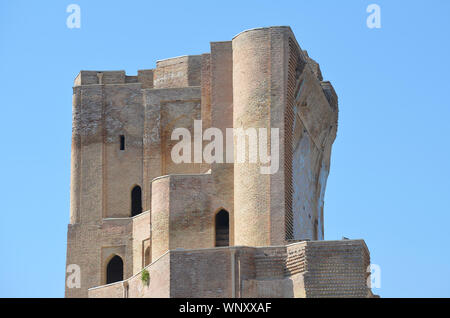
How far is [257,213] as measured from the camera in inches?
1172

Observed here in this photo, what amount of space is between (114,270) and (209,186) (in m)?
5.24

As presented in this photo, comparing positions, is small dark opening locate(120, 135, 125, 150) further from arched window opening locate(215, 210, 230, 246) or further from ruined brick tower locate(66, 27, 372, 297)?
arched window opening locate(215, 210, 230, 246)

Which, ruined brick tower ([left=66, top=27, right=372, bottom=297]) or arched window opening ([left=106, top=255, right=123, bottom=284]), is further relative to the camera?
arched window opening ([left=106, top=255, right=123, bottom=284])

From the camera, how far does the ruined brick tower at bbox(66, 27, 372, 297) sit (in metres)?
27.4

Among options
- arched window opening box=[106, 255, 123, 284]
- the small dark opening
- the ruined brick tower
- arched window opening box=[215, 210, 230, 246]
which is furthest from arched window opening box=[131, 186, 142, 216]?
arched window opening box=[215, 210, 230, 246]

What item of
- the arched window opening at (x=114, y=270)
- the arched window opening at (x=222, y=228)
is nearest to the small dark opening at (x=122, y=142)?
the arched window opening at (x=114, y=270)

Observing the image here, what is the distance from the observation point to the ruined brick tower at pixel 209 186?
27.4 m

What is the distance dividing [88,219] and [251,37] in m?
7.83

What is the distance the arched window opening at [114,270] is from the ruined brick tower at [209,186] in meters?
0.04

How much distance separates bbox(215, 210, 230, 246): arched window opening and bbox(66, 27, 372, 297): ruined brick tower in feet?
0.08

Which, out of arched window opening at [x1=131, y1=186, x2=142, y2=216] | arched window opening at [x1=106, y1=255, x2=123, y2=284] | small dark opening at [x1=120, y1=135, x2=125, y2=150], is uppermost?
small dark opening at [x1=120, y1=135, x2=125, y2=150]

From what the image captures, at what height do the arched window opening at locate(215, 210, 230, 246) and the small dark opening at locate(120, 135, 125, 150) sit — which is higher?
the small dark opening at locate(120, 135, 125, 150)
